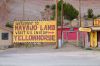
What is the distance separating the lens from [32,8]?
9938 cm

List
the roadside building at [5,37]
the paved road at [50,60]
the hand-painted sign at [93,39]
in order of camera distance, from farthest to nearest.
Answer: the roadside building at [5,37] < the hand-painted sign at [93,39] < the paved road at [50,60]

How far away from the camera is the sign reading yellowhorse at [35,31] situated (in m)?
52.6

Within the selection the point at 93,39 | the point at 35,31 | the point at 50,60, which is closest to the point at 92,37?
the point at 93,39

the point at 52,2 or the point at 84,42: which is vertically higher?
the point at 52,2

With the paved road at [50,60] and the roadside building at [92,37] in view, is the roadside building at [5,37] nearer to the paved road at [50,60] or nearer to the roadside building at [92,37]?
the roadside building at [92,37]

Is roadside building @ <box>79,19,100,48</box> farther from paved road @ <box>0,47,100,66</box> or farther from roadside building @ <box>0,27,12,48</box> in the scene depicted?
paved road @ <box>0,47,100,66</box>

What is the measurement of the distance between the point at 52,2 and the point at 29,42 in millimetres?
49697

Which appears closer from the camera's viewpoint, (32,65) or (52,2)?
(32,65)

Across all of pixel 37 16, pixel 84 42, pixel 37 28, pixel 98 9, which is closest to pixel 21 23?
pixel 37 28

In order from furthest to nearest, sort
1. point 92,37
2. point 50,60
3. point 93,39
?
1. point 92,37
2. point 93,39
3. point 50,60

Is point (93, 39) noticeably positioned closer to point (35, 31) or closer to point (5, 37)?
point (35, 31)

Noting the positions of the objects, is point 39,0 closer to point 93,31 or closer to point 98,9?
point 98,9

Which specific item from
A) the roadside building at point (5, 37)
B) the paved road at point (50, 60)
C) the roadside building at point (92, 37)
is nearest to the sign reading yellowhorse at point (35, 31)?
the roadside building at point (5, 37)

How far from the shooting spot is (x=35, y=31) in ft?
175
